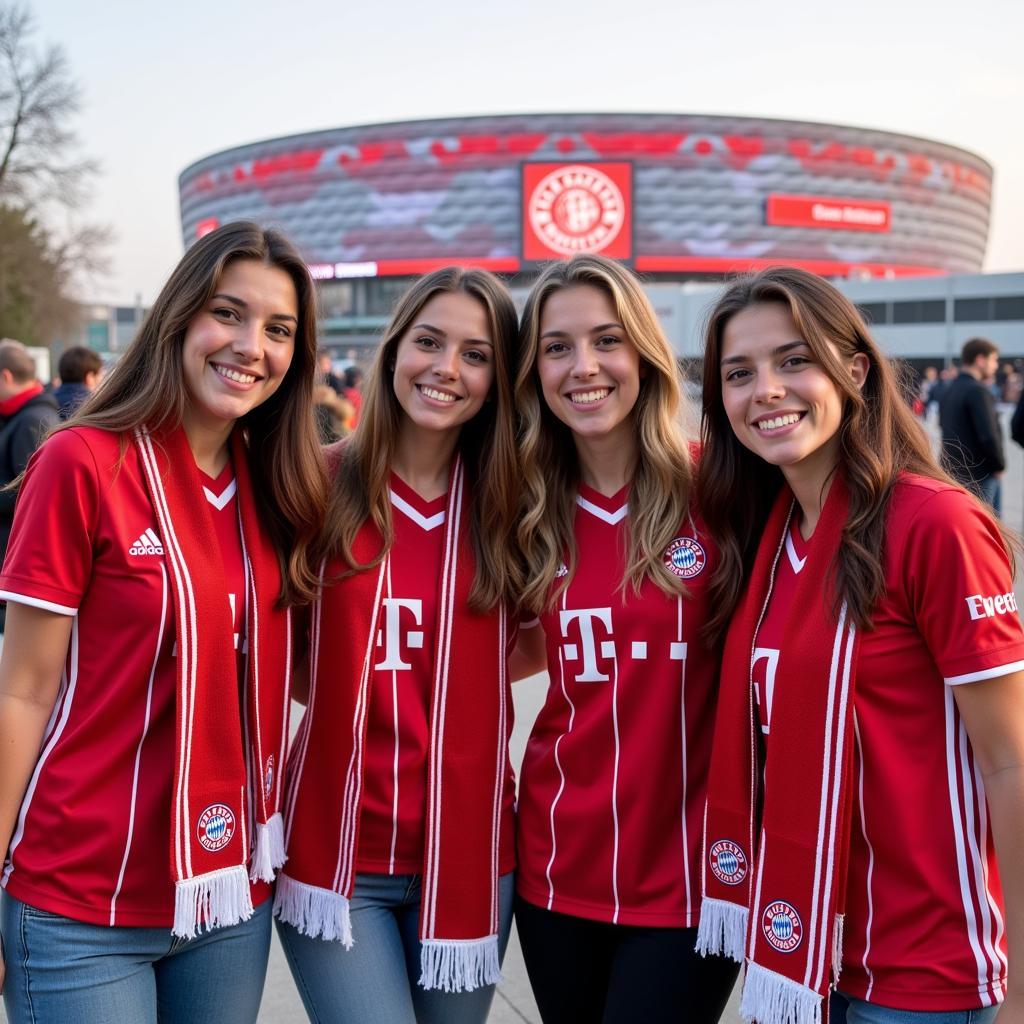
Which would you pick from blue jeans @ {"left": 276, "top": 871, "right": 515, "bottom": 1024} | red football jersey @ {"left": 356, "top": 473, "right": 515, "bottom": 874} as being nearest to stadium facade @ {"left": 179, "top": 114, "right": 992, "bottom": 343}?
red football jersey @ {"left": 356, "top": 473, "right": 515, "bottom": 874}

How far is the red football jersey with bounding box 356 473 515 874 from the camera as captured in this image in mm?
2475

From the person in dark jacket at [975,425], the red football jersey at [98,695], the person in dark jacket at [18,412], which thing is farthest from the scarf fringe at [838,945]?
the person in dark jacket at [975,425]

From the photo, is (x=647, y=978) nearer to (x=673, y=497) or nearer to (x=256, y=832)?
(x=256, y=832)

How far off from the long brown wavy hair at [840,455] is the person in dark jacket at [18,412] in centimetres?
475

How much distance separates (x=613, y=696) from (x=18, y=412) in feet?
17.2

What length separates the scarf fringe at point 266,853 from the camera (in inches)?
91.9

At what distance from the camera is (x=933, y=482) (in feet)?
6.76

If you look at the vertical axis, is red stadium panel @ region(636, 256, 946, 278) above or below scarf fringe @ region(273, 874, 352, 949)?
above

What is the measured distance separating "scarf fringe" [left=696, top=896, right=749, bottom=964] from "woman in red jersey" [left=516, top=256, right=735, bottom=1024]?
65 millimetres

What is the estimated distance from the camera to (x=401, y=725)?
2.51m

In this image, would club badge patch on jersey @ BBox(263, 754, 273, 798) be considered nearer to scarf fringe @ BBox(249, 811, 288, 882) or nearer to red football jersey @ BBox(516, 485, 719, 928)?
scarf fringe @ BBox(249, 811, 288, 882)

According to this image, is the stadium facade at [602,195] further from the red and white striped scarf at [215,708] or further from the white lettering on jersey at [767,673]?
the white lettering on jersey at [767,673]

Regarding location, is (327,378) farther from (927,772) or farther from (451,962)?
(927,772)

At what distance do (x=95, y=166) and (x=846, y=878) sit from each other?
3258cm
